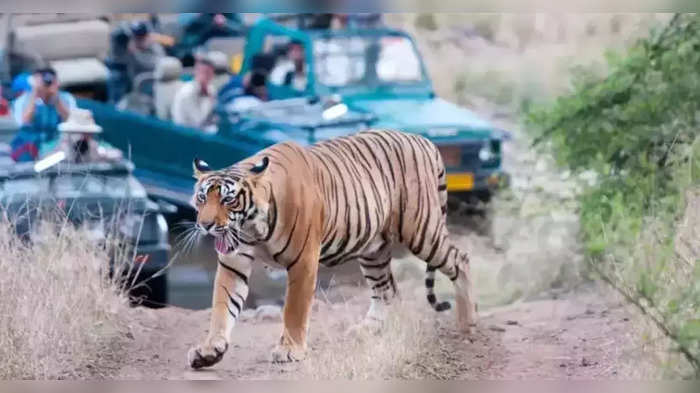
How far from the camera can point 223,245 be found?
14.7 feet

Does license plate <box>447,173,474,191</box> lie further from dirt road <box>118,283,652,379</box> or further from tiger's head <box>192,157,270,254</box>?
tiger's head <box>192,157,270,254</box>

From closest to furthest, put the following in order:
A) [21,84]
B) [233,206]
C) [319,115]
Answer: [233,206] → [21,84] → [319,115]

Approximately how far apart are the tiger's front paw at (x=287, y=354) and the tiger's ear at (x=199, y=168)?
2.37 ft

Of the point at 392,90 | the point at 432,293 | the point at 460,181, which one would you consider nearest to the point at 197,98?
the point at 392,90

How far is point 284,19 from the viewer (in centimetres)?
473

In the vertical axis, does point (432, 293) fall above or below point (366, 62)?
below

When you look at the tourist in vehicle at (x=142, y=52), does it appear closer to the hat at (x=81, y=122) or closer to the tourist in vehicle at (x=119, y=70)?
the tourist in vehicle at (x=119, y=70)

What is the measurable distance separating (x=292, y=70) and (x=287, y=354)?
112 centimetres

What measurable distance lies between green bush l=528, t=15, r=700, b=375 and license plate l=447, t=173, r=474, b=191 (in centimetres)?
34

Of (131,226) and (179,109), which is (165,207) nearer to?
(131,226)

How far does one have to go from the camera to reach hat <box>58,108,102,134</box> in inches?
184

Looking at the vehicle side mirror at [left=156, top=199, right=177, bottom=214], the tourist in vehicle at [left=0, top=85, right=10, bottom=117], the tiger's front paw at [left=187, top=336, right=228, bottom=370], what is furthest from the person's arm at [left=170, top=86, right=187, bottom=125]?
the tiger's front paw at [left=187, top=336, right=228, bottom=370]

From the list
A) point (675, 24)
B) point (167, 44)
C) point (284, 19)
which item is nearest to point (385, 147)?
point (284, 19)

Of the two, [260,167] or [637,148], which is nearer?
[260,167]
